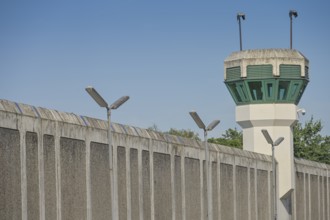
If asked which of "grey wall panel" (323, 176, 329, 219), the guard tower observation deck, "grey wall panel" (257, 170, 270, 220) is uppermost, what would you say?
the guard tower observation deck

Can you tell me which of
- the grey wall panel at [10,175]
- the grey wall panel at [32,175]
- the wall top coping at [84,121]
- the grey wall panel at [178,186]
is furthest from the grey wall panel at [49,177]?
the grey wall panel at [178,186]

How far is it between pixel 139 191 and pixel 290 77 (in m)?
19.6

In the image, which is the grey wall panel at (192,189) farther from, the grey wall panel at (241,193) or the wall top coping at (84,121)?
the grey wall panel at (241,193)

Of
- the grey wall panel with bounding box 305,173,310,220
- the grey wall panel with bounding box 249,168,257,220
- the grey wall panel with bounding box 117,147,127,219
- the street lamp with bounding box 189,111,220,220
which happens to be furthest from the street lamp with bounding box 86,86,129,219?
the grey wall panel with bounding box 305,173,310,220

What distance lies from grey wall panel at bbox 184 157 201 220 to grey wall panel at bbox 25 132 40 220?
12.9 meters

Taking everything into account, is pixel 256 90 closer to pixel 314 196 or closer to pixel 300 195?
pixel 300 195

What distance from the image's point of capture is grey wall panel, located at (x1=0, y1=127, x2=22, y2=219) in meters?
24.4

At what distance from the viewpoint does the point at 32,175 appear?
26.1 metres

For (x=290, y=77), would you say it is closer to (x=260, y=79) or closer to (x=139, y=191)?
(x=260, y=79)

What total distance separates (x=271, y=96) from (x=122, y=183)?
68.1ft

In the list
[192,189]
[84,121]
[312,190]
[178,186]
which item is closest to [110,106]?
[84,121]

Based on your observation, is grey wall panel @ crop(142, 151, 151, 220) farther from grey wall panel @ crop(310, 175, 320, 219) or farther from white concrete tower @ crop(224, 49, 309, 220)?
grey wall panel @ crop(310, 175, 320, 219)

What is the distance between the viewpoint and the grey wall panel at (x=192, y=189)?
127ft

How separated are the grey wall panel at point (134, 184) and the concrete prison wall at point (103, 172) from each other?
34mm
